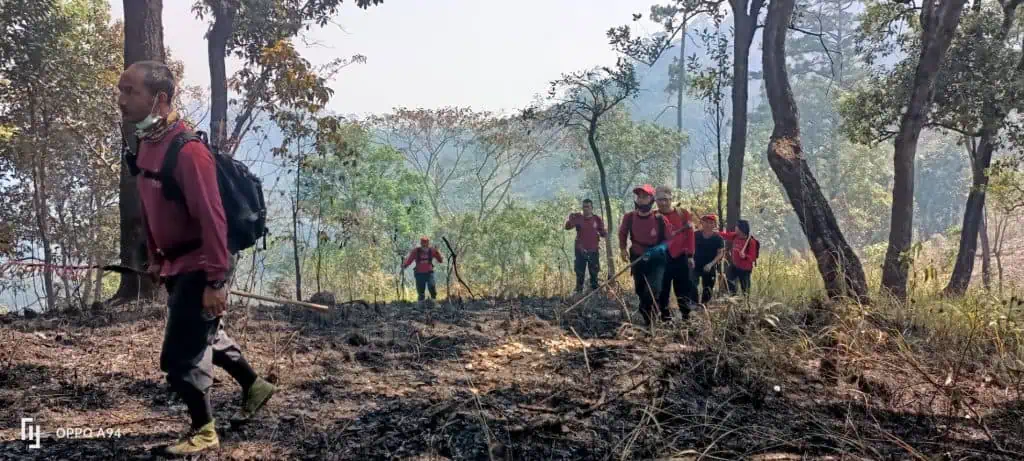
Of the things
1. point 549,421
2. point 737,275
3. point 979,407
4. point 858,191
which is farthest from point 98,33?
point 858,191

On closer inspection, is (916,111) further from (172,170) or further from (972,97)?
(172,170)

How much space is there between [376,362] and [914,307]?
4801 millimetres

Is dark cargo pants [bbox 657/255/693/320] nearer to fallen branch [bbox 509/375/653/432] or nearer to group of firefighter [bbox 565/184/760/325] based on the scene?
group of firefighter [bbox 565/184/760/325]

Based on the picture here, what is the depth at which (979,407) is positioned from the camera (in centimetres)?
361

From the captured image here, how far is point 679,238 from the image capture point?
241 inches

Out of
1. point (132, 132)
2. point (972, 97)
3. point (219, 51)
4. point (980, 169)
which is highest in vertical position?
point (219, 51)

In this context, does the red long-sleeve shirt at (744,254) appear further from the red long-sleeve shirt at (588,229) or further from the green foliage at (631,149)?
the green foliage at (631,149)

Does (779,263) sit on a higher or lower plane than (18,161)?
lower

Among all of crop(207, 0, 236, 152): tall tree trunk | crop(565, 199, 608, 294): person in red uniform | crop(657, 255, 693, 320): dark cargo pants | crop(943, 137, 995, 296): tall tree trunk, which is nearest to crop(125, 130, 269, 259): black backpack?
crop(657, 255, 693, 320): dark cargo pants

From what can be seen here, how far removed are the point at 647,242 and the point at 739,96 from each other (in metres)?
6.40

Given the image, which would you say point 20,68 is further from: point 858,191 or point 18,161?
point 858,191

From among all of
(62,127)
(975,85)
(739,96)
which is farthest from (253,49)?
(975,85)

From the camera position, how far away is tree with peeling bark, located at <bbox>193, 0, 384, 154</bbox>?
33.1ft

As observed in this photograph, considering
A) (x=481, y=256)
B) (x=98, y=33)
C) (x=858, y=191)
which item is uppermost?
(x=98, y=33)
